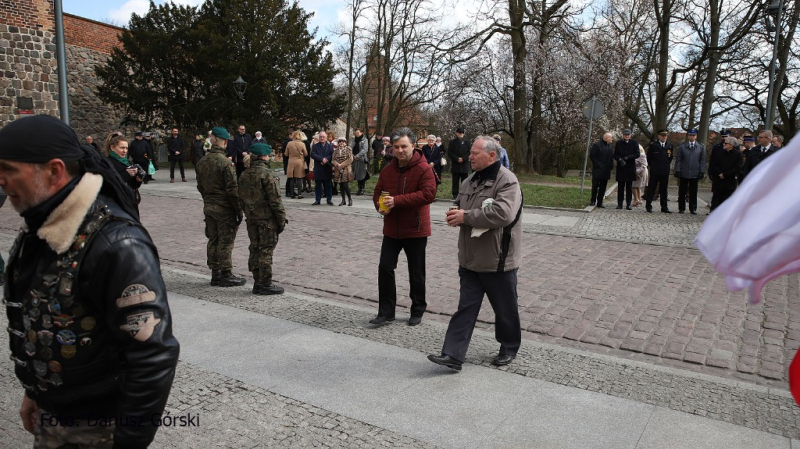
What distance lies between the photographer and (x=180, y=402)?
4.04 meters

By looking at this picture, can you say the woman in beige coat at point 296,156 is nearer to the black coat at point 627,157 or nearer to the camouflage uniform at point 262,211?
the black coat at point 627,157

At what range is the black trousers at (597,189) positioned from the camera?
1531cm

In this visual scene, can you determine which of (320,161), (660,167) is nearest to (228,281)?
(320,161)

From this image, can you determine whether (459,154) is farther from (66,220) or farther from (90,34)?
(90,34)

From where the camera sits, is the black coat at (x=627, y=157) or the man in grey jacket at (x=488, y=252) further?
the black coat at (x=627, y=157)

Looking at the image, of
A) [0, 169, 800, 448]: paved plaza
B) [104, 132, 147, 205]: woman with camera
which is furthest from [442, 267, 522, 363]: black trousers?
[104, 132, 147, 205]: woman with camera

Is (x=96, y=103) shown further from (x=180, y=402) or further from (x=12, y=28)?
(x=180, y=402)

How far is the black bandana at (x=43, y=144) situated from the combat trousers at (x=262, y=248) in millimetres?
4857

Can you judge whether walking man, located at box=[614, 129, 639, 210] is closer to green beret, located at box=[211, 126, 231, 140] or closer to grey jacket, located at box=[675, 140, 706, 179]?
grey jacket, located at box=[675, 140, 706, 179]

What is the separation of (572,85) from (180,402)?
28.9 m

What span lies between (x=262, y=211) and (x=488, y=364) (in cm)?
332

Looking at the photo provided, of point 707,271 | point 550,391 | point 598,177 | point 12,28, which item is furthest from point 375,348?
point 12,28

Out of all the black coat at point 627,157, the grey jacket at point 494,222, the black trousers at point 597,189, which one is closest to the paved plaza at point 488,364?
the grey jacket at point 494,222

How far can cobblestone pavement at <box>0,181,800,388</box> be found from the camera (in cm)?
534
